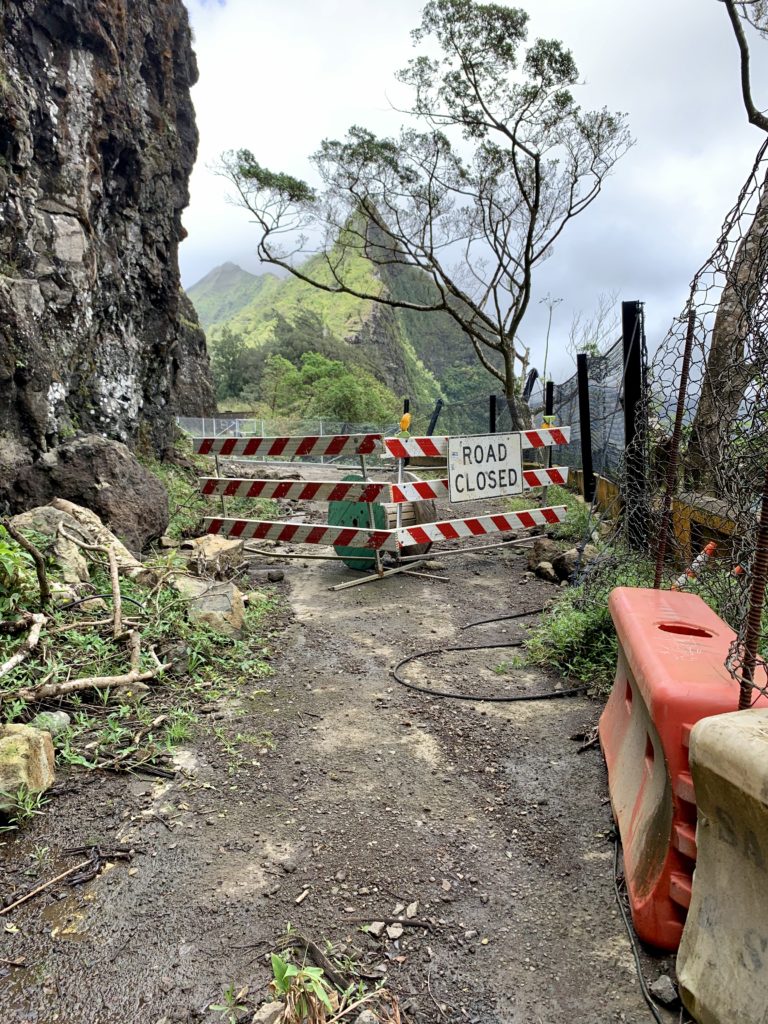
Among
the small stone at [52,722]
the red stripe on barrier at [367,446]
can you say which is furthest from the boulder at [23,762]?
the red stripe on barrier at [367,446]

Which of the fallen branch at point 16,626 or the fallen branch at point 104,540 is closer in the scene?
the fallen branch at point 16,626

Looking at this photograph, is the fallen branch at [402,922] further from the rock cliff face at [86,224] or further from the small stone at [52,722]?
the rock cliff face at [86,224]

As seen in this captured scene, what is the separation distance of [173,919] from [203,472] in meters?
12.6

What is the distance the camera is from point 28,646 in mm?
3551

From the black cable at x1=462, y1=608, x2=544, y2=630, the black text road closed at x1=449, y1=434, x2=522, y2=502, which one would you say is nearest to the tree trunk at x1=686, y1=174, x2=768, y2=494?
the black cable at x1=462, y1=608, x2=544, y2=630

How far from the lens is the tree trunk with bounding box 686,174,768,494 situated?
202 cm

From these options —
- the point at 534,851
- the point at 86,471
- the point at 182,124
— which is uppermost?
the point at 182,124

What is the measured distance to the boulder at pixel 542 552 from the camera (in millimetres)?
6941

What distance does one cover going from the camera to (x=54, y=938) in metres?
2.01

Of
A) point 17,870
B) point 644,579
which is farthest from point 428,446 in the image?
point 17,870

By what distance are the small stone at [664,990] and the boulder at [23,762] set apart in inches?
95.3

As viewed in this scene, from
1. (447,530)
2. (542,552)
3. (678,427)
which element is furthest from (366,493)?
(678,427)

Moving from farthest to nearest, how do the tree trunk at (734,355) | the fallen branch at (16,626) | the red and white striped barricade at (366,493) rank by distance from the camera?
1. the red and white striped barricade at (366,493)
2. the fallen branch at (16,626)
3. the tree trunk at (734,355)

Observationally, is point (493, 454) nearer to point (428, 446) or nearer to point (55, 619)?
point (428, 446)
